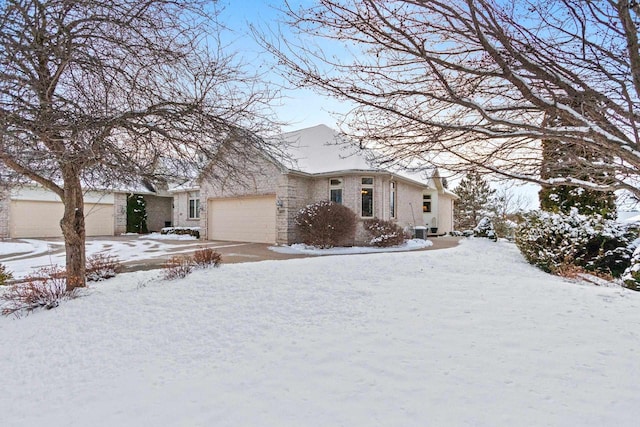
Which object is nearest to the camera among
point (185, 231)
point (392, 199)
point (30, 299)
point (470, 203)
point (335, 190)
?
point (30, 299)

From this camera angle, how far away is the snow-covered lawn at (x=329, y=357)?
2404 millimetres

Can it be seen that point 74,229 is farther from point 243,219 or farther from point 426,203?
point 426,203

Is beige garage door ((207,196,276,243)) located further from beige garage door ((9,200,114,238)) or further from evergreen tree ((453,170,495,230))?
evergreen tree ((453,170,495,230))

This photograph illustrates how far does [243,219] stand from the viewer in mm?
16625

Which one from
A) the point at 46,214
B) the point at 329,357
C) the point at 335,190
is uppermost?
the point at 335,190

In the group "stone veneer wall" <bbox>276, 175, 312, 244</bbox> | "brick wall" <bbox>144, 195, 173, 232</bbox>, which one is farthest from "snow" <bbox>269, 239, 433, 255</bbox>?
"brick wall" <bbox>144, 195, 173, 232</bbox>

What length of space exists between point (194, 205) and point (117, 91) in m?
16.2

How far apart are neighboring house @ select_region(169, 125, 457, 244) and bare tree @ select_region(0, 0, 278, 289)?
770 cm

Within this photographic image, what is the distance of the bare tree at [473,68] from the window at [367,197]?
33.5 ft

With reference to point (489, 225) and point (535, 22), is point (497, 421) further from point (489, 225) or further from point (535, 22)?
point (489, 225)

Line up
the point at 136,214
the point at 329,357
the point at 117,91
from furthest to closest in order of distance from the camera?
the point at 136,214, the point at 117,91, the point at 329,357

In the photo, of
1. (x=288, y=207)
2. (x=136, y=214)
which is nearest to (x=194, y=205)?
(x=136, y=214)

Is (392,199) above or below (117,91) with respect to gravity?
below

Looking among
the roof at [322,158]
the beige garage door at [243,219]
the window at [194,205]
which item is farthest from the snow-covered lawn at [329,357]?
the window at [194,205]
